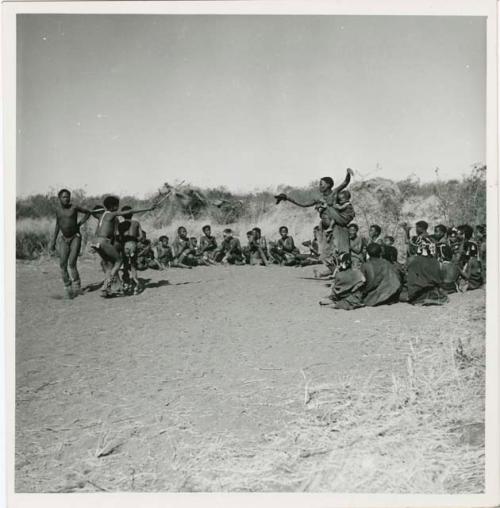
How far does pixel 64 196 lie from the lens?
5555mm

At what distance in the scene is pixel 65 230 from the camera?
222 inches

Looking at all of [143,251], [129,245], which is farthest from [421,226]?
[129,245]

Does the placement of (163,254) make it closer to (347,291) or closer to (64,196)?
(64,196)

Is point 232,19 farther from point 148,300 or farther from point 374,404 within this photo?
point 374,404

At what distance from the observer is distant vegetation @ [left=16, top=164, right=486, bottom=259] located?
17.9 feet

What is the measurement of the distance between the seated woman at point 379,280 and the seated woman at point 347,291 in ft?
0.18

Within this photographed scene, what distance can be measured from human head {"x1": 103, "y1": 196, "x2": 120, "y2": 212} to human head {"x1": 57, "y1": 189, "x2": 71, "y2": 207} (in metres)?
0.32

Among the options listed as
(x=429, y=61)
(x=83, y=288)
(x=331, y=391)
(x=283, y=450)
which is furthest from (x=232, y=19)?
(x=283, y=450)

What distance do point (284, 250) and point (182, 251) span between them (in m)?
0.96

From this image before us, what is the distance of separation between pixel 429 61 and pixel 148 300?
10.8 ft

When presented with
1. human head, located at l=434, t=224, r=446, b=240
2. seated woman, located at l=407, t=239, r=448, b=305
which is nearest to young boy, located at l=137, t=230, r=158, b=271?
seated woman, located at l=407, t=239, r=448, b=305

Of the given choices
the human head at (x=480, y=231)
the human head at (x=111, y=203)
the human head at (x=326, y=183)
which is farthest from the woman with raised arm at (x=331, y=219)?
the human head at (x=111, y=203)

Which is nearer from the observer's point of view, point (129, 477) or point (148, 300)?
point (129, 477)

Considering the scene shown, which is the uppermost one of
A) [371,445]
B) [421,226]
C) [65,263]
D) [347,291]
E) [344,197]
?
[344,197]
